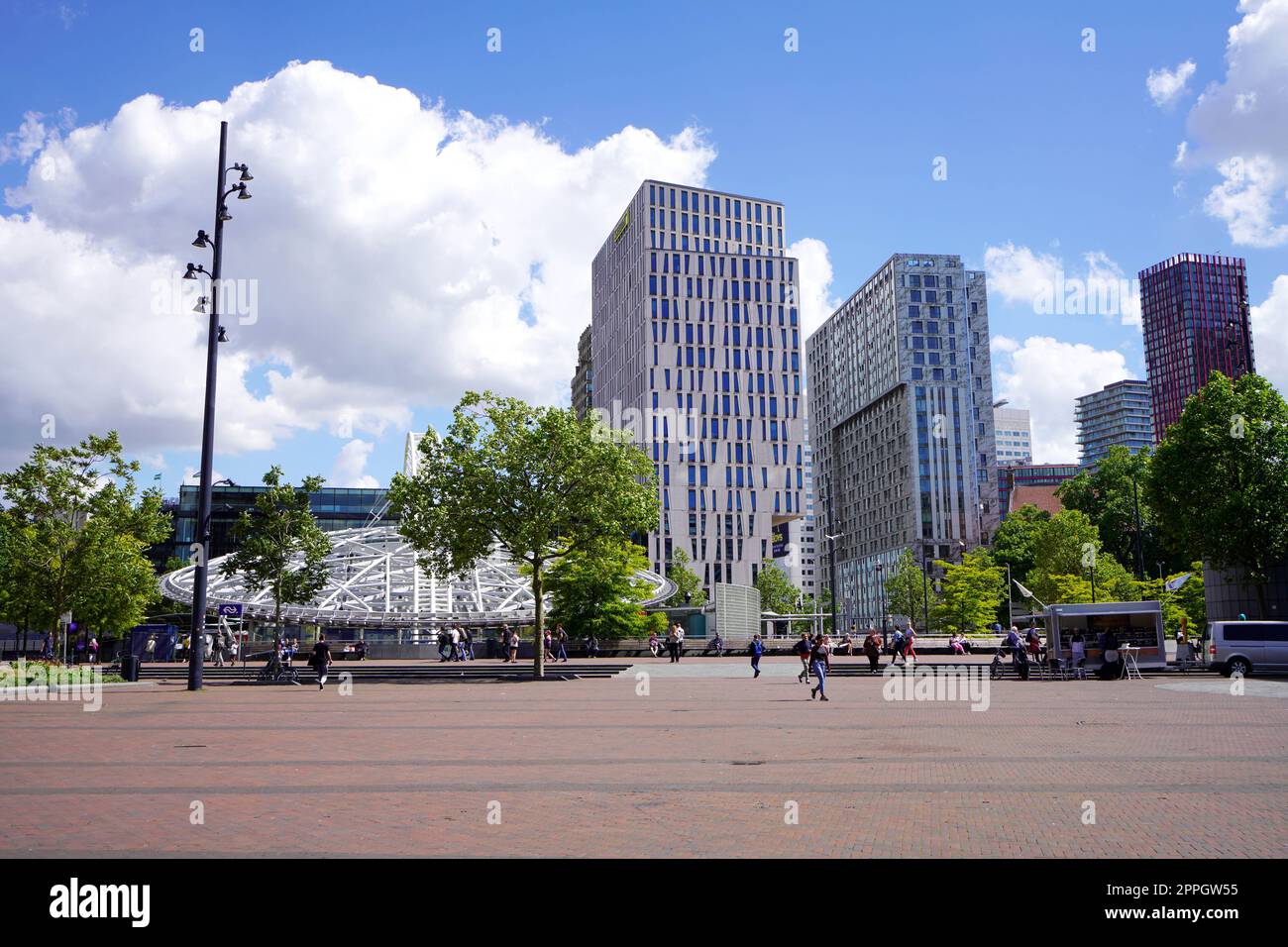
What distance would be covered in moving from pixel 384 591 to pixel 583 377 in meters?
106

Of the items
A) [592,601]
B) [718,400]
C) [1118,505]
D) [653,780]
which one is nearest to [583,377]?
[718,400]

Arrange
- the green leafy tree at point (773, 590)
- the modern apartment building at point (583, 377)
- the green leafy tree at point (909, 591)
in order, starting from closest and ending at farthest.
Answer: the green leafy tree at point (909, 591) → the green leafy tree at point (773, 590) → the modern apartment building at point (583, 377)

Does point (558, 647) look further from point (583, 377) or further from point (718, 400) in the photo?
point (583, 377)

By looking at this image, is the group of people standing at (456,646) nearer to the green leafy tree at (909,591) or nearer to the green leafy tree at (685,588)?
the green leafy tree at (685,588)

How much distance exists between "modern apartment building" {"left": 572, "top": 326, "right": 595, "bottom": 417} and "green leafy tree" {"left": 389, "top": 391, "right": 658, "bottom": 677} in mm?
121569

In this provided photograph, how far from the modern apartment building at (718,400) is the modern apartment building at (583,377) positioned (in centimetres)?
3627

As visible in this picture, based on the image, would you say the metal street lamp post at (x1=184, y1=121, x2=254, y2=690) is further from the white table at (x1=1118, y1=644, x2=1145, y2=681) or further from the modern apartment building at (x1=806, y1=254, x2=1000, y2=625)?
the modern apartment building at (x1=806, y1=254, x2=1000, y2=625)

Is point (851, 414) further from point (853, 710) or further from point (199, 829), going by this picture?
point (199, 829)

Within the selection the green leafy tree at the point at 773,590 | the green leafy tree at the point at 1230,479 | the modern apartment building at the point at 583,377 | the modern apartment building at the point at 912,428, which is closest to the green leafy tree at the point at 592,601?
the green leafy tree at the point at 1230,479

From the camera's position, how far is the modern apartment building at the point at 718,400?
11600 cm

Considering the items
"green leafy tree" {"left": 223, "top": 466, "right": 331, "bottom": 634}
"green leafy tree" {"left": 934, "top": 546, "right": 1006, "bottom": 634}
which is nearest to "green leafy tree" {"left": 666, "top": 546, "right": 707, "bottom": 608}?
"green leafy tree" {"left": 934, "top": 546, "right": 1006, "bottom": 634}

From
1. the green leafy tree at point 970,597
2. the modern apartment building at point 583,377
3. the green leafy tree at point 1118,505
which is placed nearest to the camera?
the green leafy tree at point 970,597

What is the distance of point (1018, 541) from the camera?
331ft
